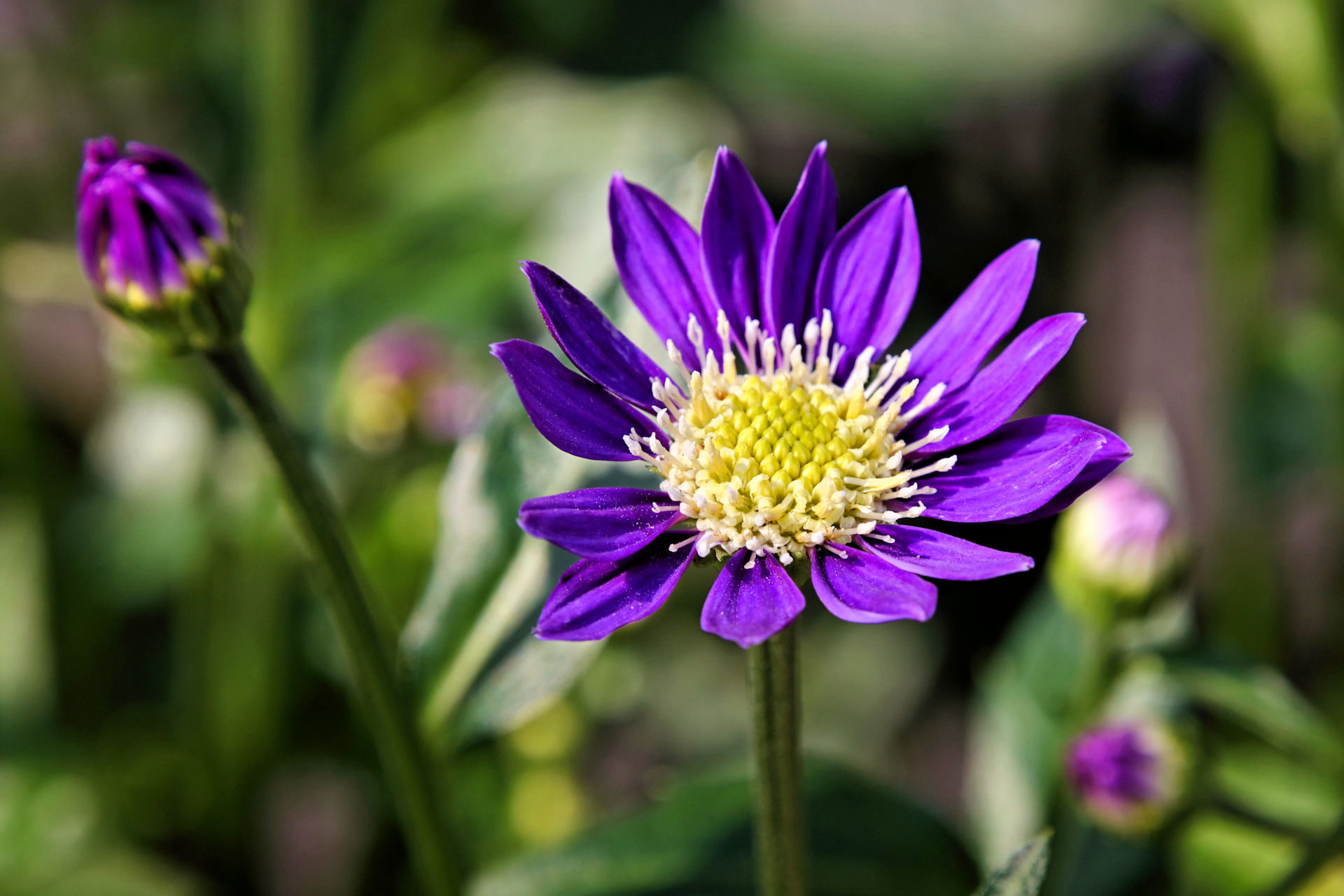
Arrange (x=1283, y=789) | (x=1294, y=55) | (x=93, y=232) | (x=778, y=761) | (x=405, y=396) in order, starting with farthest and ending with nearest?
1. (x=1294, y=55)
2. (x=405, y=396)
3. (x=1283, y=789)
4. (x=93, y=232)
5. (x=778, y=761)

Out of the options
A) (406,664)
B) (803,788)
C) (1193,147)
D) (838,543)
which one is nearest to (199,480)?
(406,664)

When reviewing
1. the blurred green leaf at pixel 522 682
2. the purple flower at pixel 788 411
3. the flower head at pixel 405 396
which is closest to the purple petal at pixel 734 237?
the purple flower at pixel 788 411

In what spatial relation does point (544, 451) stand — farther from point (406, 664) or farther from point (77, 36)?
point (77, 36)

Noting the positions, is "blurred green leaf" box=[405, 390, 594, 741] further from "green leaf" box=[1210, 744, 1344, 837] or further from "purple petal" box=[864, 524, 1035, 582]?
"green leaf" box=[1210, 744, 1344, 837]

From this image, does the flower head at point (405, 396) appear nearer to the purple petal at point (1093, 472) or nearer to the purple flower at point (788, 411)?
the purple flower at point (788, 411)

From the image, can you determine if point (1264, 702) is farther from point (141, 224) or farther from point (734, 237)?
point (141, 224)

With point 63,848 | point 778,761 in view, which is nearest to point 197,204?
point 778,761
